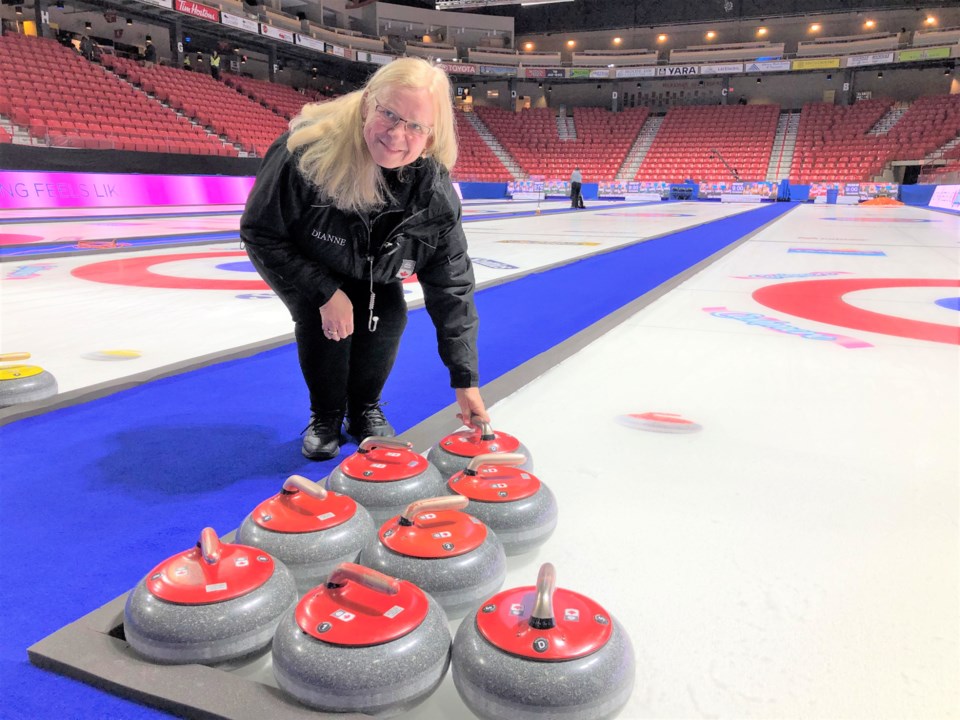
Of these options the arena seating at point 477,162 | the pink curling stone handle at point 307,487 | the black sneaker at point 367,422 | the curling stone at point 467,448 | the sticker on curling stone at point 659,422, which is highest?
the arena seating at point 477,162

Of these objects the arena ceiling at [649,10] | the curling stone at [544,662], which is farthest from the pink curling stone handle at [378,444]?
the arena ceiling at [649,10]

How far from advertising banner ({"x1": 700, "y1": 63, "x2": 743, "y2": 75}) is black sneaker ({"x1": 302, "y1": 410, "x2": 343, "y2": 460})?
104 ft

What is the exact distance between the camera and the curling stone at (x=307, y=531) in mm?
1079

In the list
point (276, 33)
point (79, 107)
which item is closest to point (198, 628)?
point (79, 107)

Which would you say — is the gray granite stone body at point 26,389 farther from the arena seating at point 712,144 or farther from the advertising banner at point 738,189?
the arena seating at point 712,144

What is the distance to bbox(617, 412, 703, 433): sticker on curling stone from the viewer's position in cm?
184

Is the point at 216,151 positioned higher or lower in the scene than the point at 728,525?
higher

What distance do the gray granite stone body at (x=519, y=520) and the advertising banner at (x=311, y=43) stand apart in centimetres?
2634

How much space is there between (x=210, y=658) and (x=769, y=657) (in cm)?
75

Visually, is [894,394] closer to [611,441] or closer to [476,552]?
[611,441]

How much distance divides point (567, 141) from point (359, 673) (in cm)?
3155

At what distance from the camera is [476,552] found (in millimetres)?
1041

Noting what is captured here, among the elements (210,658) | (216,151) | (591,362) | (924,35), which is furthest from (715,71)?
(210,658)

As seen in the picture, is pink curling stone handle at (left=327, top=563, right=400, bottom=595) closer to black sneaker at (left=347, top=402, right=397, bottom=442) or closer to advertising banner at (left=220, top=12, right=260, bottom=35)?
black sneaker at (left=347, top=402, right=397, bottom=442)
